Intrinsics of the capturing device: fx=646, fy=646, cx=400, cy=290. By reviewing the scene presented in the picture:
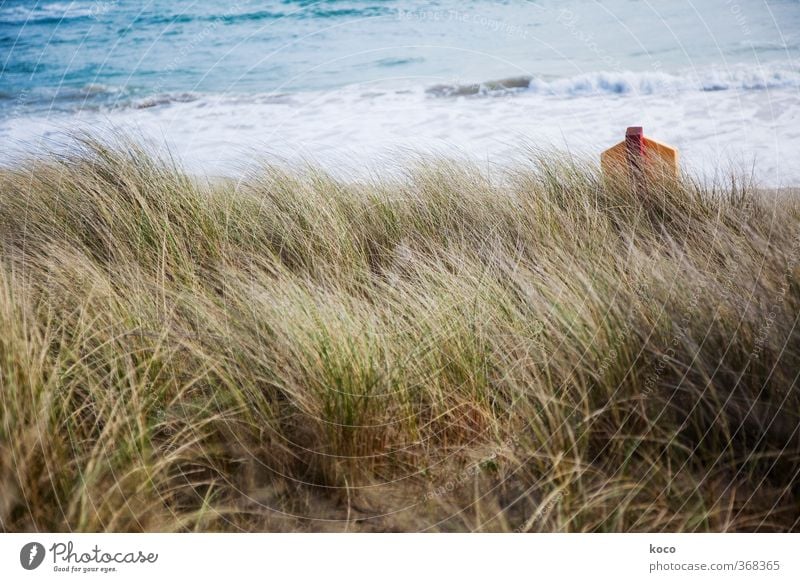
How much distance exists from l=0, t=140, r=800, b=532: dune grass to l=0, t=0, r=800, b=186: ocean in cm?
124

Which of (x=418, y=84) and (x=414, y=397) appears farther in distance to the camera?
(x=418, y=84)

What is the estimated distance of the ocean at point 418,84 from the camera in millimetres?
3812

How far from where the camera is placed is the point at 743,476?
191 centimetres
